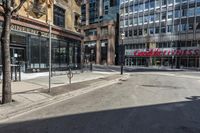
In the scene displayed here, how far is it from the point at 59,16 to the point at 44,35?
3.89 m

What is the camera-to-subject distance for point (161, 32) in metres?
56.6

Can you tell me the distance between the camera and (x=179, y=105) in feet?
31.6

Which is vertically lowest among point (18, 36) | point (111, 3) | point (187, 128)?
point (187, 128)

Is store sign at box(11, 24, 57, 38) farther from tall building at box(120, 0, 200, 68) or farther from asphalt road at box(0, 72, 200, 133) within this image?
tall building at box(120, 0, 200, 68)

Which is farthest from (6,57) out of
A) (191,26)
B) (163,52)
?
(163,52)

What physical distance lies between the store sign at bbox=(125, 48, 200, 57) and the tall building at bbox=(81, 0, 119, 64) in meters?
7.55

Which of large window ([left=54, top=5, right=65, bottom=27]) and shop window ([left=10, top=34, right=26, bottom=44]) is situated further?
large window ([left=54, top=5, right=65, bottom=27])

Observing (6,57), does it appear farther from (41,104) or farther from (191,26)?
(191,26)

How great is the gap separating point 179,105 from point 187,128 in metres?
3.31

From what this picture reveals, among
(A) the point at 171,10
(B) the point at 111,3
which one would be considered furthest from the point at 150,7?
(B) the point at 111,3

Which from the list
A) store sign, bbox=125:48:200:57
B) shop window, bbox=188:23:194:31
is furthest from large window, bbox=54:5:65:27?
shop window, bbox=188:23:194:31

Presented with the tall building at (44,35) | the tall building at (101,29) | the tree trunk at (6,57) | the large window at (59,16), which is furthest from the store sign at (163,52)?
the tree trunk at (6,57)

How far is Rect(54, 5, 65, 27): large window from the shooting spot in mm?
24991

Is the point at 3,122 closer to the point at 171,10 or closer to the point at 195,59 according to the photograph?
the point at 195,59
